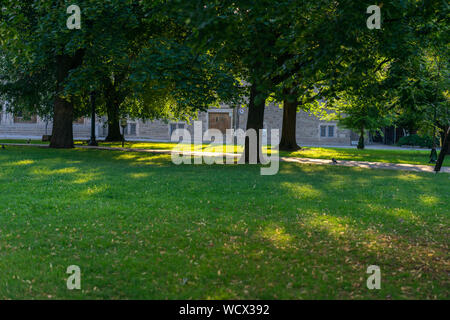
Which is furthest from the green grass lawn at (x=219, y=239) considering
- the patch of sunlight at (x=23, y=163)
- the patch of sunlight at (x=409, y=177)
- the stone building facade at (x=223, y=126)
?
the stone building facade at (x=223, y=126)

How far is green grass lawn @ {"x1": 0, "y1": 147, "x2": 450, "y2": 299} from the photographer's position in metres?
4.48

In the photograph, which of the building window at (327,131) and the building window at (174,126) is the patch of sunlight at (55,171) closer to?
the building window at (174,126)

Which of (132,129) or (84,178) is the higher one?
(132,129)

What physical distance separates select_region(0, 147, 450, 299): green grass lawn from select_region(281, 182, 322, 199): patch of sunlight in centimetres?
7

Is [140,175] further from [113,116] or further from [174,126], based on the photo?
[174,126]

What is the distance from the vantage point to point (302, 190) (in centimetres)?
1075

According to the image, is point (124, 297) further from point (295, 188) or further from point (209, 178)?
point (209, 178)

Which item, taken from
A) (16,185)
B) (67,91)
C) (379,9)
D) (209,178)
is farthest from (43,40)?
(379,9)

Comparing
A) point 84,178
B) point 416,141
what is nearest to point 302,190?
point 84,178

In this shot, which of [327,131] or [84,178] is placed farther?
[327,131]

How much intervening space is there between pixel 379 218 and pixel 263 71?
13.8 feet

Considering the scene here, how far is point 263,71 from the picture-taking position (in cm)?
493

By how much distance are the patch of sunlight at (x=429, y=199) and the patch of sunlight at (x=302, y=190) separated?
2.32 metres

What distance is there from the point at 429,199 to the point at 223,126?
134ft
